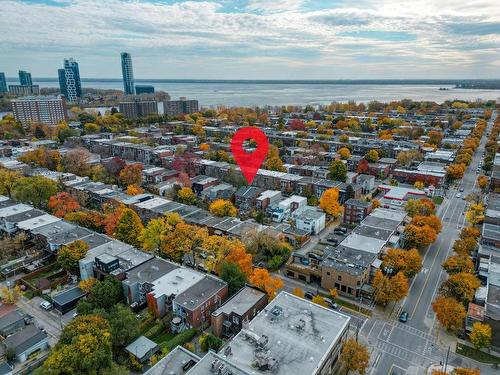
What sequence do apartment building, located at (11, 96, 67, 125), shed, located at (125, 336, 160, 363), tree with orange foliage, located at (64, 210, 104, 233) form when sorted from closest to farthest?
shed, located at (125, 336, 160, 363), tree with orange foliage, located at (64, 210, 104, 233), apartment building, located at (11, 96, 67, 125)

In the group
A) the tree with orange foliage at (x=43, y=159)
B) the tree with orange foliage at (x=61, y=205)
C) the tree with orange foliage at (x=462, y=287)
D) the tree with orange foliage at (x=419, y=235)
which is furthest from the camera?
the tree with orange foliage at (x=43, y=159)

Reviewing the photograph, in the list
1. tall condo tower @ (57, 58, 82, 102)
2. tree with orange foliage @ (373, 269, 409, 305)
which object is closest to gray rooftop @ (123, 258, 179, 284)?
tree with orange foliage @ (373, 269, 409, 305)

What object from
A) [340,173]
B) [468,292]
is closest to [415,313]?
[468,292]

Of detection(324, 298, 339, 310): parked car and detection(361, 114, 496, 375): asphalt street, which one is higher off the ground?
detection(324, 298, 339, 310): parked car

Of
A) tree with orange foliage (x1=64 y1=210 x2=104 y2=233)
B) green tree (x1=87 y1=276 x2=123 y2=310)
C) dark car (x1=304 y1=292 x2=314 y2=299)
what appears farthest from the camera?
tree with orange foliage (x1=64 y1=210 x2=104 y2=233)

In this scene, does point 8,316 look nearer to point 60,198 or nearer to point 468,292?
point 60,198

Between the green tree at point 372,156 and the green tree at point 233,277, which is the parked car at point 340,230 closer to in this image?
the green tree at point 233,277

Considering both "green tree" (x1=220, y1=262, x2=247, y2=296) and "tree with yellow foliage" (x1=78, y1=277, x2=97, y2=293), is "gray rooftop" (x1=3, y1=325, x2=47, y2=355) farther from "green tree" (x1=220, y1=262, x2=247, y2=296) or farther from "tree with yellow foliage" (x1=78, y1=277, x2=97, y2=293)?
"green tree" (x1=220, y1=262, x2=247, y2=296)

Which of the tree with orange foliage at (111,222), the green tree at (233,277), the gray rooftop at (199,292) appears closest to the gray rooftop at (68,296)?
the tree with orange foliage at (111,222)
